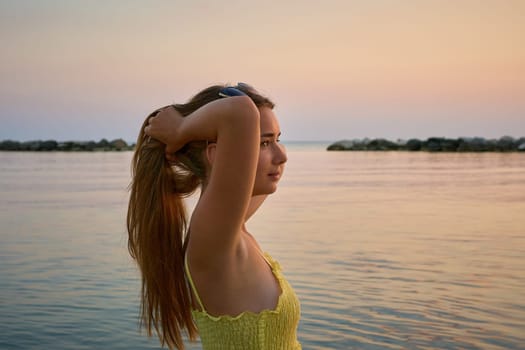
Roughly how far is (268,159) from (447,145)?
7249 centimetres

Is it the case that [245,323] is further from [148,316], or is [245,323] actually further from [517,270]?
[517,270]

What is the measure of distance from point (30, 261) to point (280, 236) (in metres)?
4.39

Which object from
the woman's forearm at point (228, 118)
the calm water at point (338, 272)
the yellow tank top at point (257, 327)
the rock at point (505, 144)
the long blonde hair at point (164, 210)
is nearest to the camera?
the woman's forearm at point (228, 118)

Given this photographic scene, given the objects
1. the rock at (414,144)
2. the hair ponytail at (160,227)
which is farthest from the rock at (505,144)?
the hair ponytail at (160,227)

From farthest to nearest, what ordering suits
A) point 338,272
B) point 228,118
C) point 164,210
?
point 338,272, point 164,210, point 228,118

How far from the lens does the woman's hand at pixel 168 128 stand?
2.16 meters

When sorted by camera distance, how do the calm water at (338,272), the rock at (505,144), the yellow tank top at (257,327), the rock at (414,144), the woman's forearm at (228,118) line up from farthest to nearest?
the rock at (414,144) → the rock at (505,144) → the calm water at (338,272) → the yellow tank top at (257,327) → the woman's forearm at (228,118)

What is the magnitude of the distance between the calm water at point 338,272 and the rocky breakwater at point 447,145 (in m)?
49.0

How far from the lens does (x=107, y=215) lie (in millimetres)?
17297

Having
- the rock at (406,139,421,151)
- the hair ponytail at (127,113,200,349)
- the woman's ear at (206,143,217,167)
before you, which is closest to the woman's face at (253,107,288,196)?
the woman's ear at (206,143,217,167)

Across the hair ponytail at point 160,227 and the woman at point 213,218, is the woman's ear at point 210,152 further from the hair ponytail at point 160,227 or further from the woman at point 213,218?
the hair ponytail at point 160,227

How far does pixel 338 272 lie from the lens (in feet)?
32.9

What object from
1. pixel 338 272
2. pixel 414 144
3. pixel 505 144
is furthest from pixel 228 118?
pixel 414 144

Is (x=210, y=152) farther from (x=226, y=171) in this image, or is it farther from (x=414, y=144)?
(x=414, y=144)
